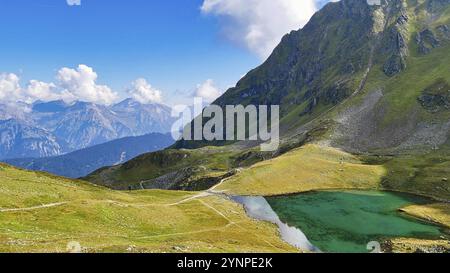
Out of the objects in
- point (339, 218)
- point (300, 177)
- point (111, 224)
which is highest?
point (300, 177)

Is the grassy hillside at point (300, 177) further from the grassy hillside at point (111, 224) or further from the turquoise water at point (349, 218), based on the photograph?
the grassy hillside at point (111, 224)

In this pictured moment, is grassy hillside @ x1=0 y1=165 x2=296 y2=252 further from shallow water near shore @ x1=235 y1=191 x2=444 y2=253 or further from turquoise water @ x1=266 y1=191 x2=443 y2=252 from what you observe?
turquoise water @ x1=266 y1=191 x2=443 y2=252

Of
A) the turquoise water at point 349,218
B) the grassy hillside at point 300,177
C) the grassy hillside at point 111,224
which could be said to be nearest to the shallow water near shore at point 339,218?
the turquoise water at point 349,218

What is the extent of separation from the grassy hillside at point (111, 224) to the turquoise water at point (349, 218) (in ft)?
34.4

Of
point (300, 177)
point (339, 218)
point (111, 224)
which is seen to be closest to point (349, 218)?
point (339, 218)

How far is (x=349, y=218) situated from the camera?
97250 mm

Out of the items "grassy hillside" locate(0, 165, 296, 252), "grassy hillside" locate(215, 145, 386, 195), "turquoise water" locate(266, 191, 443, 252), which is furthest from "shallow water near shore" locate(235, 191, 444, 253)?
"grassy hillside" locate(215, 145, 386, 195)

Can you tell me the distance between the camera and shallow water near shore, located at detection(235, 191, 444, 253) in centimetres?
7923

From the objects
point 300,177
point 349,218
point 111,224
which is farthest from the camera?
point 300,177

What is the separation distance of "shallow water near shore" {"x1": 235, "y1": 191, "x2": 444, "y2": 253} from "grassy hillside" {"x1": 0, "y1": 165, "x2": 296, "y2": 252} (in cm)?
738

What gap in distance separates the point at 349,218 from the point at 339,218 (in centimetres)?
237

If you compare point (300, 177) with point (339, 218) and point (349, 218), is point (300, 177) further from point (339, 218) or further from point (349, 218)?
point (349, 218)

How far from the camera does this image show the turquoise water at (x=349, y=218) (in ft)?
263
